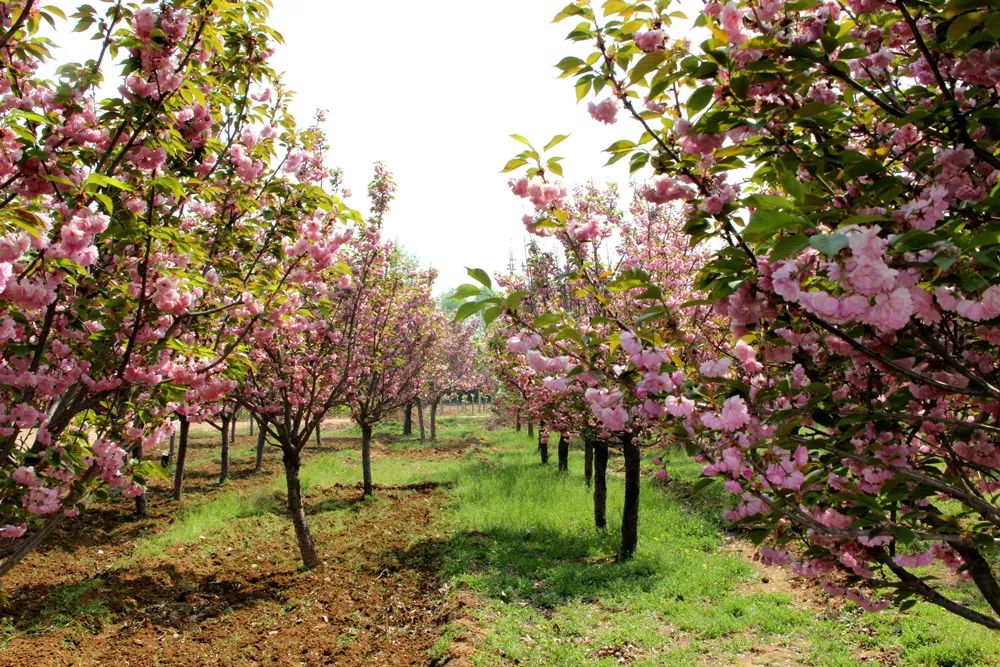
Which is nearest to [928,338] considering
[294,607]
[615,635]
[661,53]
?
[661,53]

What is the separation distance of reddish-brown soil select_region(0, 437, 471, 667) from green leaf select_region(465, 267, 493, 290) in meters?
4.88

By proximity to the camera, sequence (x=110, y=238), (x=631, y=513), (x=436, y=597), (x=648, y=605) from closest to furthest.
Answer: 1. (x=110, y=238)
2. (x=648, y=605)
3. (x=436, y=597)
4. (x=631, y=513)

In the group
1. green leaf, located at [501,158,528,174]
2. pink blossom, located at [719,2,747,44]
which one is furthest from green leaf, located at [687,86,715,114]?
green leaf, located at [501,158,528,174]

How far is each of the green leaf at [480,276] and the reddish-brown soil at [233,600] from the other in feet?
16.0

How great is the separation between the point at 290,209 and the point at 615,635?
5.51m

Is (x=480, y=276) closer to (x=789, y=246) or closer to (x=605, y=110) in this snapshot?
(x=789, y=246)

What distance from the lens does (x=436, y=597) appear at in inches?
297

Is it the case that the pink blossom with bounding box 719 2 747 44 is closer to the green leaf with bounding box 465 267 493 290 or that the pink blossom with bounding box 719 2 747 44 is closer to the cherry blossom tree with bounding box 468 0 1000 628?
the cherry blossom tree with bounding box 468 0 1000 628

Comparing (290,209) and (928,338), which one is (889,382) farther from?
(290,209)

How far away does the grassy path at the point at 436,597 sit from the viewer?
5906 mm

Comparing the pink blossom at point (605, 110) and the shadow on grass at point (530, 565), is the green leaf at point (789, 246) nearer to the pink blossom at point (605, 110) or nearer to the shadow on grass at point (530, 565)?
the pink blossom at point (605, 110)

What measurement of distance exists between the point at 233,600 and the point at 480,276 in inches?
291

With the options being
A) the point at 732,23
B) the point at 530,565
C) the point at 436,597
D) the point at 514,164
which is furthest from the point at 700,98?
the point at 530,565

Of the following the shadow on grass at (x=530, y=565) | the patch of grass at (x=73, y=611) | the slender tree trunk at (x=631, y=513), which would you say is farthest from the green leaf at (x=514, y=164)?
the slender tree trunk at (x=631, y=513)
